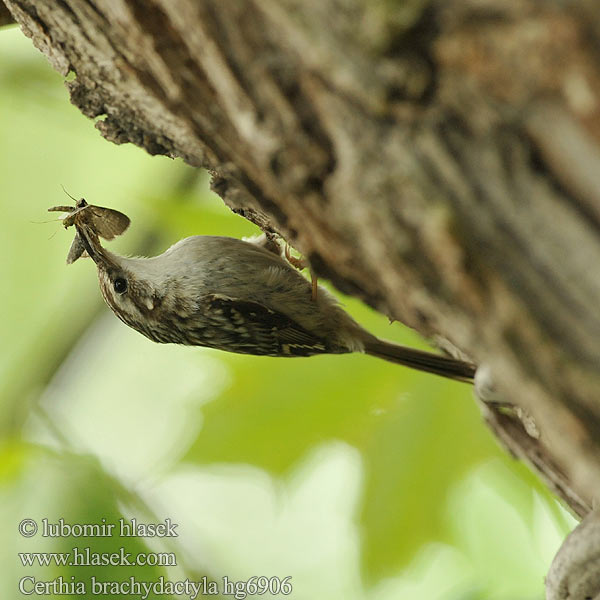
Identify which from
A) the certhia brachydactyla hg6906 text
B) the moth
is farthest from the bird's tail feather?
the moth

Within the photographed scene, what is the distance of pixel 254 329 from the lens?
2.14 metres

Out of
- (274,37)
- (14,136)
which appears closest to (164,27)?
(274,37)

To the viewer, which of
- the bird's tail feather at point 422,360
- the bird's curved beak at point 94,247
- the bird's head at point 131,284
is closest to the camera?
Result: the bird's tail feather at point 422,360

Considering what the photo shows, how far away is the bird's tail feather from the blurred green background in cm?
4

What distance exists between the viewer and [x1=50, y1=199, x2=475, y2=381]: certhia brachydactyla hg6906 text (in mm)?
2096

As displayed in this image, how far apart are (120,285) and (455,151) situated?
161cm

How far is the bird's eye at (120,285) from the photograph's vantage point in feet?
7.13

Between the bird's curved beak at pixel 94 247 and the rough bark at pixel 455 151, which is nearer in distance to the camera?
the rough bark at pixel 455 151

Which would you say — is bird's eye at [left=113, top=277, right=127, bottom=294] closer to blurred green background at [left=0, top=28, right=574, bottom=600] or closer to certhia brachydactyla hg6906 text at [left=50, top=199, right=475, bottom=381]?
certhia brachydactyla hg6906 text at [left=50, top=199, right=475, bottom=381]

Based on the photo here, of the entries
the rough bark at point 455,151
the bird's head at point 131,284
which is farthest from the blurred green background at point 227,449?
the rough bark at point 455,151

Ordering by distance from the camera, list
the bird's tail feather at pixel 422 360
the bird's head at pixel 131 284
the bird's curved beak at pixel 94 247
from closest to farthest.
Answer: the bird's tail feather at pixel 422 360 → the bird's curved beak at pixel 94 247 → the bird's head at pixel 131 284

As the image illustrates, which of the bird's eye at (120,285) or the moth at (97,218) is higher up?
the moth at (97,218)

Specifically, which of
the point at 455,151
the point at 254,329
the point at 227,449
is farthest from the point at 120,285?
the point at 455,151

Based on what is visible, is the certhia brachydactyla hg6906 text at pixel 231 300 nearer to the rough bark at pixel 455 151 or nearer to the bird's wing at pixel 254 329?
the bird's wing at pixel 254 329
